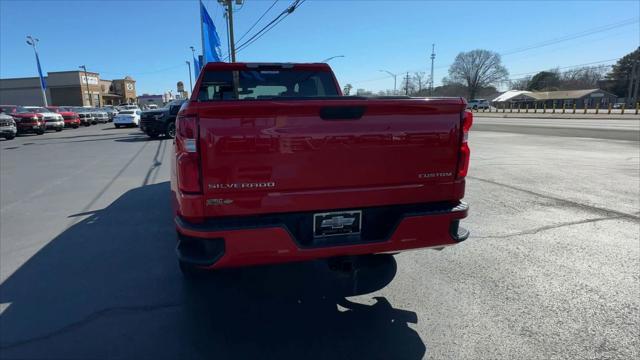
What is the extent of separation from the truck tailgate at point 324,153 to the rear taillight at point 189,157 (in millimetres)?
52

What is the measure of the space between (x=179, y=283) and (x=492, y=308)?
284 cm

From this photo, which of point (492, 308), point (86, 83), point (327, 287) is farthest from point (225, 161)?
point (86, 83)

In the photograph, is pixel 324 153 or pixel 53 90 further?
pixel 53 90

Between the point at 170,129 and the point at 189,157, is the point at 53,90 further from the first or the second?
the point at 189,157

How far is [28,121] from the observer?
2184cm

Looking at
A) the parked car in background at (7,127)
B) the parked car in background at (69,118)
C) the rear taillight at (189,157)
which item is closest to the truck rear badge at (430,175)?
the rear taillight at (189,157)

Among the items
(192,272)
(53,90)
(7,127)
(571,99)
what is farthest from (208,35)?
(571,99)

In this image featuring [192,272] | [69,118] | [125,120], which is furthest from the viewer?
[69,118]

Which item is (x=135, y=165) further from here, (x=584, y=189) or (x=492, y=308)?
(x=584, y=189)

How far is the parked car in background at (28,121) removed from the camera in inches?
851

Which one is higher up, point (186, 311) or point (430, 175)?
point (430, 175)

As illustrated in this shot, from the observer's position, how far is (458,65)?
374ft

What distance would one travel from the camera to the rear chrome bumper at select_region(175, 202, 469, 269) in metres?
2.39

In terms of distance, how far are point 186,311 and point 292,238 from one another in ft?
4.28
